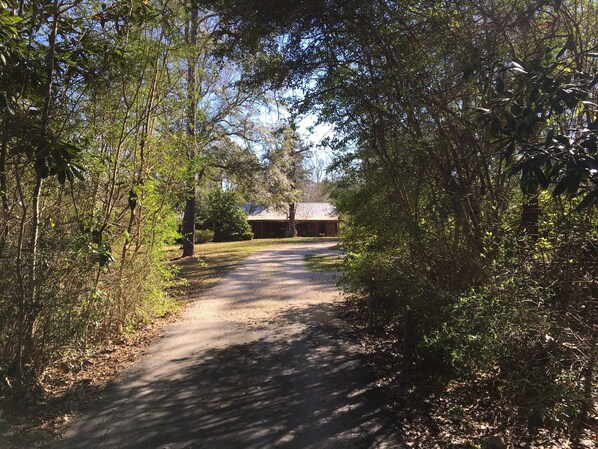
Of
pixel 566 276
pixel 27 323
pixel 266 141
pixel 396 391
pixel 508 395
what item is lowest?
pixel 396 391

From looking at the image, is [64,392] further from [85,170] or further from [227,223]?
[227,223]

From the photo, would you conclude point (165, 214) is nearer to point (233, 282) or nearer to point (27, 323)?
point (27, 323)

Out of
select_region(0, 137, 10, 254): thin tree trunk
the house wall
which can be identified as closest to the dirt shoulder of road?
select_region(0, 137, 10, 254): thin tree trunk

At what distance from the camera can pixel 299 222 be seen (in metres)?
55.0

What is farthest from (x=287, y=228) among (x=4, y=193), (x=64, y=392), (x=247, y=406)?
(x=4, y=193)

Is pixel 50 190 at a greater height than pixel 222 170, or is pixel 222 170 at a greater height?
pixel 222 170

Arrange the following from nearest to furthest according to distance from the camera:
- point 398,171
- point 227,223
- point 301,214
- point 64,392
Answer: point 64,392, point 398,171, point 227,223, point 301,214

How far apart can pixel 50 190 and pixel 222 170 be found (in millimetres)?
17849

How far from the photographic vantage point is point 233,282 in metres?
14.7

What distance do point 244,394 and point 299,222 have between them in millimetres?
49639

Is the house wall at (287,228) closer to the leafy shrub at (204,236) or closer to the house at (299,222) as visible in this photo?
the house at (299,222)

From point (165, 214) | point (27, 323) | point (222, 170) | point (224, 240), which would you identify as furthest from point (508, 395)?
point (224, 240)

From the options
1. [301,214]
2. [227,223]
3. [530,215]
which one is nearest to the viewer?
[530,215]

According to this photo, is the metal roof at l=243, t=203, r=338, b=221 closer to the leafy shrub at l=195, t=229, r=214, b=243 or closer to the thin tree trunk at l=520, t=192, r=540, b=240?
the leafy shrub at l=195, t=229, r=214, b=243
